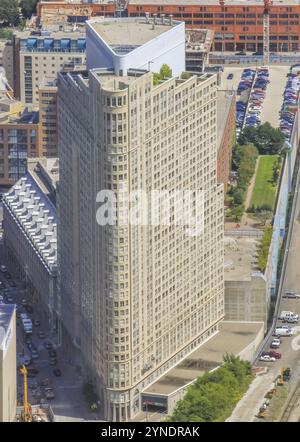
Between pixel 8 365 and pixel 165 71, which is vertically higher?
pixel 165 71

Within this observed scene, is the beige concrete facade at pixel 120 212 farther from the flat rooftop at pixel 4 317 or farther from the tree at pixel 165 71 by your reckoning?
the flat rooftop at pixel 4 317

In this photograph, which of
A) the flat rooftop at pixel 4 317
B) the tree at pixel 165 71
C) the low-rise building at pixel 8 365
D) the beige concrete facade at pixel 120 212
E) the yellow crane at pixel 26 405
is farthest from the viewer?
the tree at pixel 165 71

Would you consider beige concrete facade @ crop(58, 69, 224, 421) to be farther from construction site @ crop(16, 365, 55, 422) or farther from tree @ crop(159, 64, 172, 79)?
construction site @ crop(16, 365, 55, 422)

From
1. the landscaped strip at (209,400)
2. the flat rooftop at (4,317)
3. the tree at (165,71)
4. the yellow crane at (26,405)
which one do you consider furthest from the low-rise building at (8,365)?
the tree at (165,71)

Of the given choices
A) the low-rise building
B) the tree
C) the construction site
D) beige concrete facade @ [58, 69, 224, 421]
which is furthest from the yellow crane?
the tree

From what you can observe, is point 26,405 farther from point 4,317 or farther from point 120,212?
point 120,212

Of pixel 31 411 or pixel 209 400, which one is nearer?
pixel 209 400

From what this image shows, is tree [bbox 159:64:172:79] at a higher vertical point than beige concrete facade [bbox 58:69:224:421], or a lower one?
higher

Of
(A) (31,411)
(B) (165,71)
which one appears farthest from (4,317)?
(B) (165,71)
